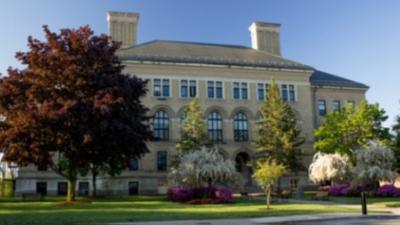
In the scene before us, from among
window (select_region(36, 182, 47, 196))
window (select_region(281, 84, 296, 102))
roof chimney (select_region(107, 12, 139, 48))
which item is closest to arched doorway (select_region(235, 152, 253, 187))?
window (select_region(281, 84, 296, 102))

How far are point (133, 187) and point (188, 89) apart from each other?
1309 centimetres

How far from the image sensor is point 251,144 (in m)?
57.6

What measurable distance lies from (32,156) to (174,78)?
25.8m

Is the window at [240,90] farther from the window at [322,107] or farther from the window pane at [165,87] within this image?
the window at [322,107]

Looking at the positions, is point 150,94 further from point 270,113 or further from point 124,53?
point 270,113

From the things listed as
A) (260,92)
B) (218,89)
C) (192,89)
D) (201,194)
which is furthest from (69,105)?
(260,92)

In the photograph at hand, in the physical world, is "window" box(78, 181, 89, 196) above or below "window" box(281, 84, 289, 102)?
below

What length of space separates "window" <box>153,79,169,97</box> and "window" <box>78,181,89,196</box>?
42.0ft

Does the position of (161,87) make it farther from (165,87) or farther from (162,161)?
(162,161)

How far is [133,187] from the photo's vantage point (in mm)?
53250

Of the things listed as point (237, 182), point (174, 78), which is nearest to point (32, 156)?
point (237, 182)

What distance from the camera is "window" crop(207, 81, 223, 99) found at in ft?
187

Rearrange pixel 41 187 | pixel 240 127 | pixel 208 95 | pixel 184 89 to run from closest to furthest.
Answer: pixel 41 187, pixel 184 89, pixel 208 95, pixel 240 127

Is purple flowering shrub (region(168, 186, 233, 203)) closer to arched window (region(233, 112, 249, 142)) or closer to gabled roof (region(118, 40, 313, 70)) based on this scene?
arched window (region(233, 112, 249, 142))
